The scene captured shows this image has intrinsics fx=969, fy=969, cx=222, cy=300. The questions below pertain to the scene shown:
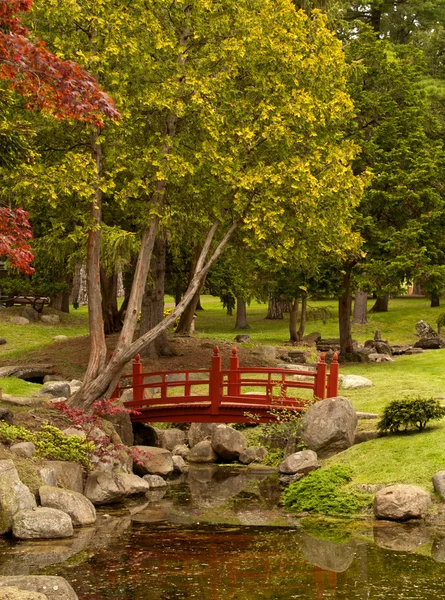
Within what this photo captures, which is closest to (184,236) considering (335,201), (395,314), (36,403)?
(335,201)

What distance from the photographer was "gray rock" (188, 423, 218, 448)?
2888cm

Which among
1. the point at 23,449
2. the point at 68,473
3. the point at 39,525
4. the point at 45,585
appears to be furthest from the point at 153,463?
the point at 45,585

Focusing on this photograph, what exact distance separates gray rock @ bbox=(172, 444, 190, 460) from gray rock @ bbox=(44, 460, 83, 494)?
21.9ft

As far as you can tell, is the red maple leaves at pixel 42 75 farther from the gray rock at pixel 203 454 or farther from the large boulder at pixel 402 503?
the gray rock at pixel 203 454

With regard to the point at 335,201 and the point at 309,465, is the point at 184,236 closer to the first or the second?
the point at 335,201

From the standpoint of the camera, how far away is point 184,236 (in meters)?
32.3

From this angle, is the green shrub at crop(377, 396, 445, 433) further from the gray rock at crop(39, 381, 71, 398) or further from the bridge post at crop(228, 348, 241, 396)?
the gray rock at crop(39, 381, 71, 398)

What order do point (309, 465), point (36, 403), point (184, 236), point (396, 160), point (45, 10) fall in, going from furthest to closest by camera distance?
1. point (396, 160)
2. point (184, 236)
3. point (36, 403)
4. point (45, 10)
5. point (309, 465)

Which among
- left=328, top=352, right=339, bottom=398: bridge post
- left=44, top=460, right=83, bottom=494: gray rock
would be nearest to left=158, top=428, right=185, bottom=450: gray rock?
left=328, top=352, right=339, bottom=398: bridge post

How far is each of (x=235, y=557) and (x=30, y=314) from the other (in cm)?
3355

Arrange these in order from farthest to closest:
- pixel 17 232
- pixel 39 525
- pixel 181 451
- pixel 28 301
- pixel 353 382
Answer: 1. pixel 28 301
2. pixel 353 382
3. pixel 181 451
4. pixel 17 232
5. pixel 39 525

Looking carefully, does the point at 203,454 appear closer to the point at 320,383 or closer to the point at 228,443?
the point at 228,443

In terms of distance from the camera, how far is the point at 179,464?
26.4 m

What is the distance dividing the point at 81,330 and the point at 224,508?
27.8 metres
